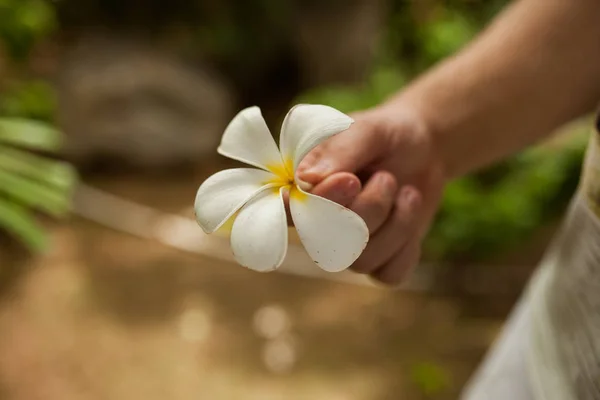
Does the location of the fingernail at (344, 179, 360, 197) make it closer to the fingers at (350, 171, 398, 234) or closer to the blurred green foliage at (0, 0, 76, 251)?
the fingers at (350, 171, 398, 234)

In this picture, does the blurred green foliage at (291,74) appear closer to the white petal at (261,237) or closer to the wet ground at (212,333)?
the wet ground at (212,333)

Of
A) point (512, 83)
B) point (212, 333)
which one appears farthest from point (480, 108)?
point (212, 333)

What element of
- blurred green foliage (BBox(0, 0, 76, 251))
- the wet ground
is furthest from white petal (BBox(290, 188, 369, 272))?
the wet ground

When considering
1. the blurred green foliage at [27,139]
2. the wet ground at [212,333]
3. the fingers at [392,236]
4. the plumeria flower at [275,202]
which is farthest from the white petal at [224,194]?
the wet ground at [212,333]

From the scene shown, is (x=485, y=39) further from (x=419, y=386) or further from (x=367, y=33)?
(x=367, y=33)

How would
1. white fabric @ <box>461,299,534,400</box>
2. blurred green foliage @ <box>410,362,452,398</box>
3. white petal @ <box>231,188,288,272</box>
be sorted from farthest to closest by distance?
blurred green foliage @ <box>410,362,452,398</box>
white fabric @ <box>461,299,534,400</box>
white petal @ <box>231,188,288,272</box>

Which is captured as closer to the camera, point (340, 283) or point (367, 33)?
point (340, 283)

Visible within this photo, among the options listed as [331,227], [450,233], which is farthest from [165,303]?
[331,227]
